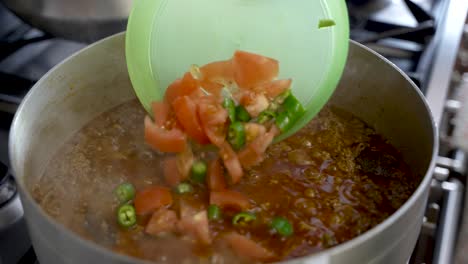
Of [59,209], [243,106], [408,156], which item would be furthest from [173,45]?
[408,156]

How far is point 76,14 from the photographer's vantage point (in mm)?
1360

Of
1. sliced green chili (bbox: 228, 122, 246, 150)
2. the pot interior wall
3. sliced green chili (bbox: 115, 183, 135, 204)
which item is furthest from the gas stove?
sliced green chili (bbox: 228, 122, 246, 150)

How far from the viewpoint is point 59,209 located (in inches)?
40.7

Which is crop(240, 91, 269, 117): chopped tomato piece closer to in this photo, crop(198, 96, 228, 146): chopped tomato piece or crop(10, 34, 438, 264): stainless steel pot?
crop(198, 96, 228, 146): chopped tomato piece

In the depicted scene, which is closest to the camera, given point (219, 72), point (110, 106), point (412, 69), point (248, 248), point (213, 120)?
point (248, 248)

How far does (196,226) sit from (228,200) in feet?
0.29

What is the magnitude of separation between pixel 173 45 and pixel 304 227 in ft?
1.52

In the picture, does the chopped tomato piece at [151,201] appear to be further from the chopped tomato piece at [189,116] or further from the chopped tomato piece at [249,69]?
the chopped tomato piece at [249,69]

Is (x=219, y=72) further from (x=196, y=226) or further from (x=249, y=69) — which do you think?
Result: (x=196, y=226)

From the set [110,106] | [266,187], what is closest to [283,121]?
[266,187]

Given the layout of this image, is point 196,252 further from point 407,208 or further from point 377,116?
point 377,116

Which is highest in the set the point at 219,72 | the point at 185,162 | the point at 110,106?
the point at 219,72

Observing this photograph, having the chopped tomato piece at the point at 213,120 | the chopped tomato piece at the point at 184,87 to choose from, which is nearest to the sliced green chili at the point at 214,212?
the chopped tomato piece at the point at 213,120

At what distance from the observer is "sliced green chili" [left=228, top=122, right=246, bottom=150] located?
999 mm
